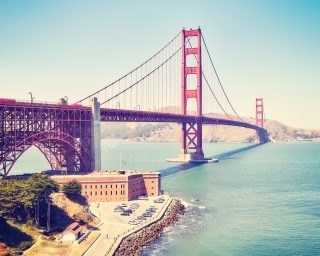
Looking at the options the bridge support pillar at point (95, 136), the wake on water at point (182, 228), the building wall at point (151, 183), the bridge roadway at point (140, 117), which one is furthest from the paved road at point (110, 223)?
the bridge roadway at point (140, 117)

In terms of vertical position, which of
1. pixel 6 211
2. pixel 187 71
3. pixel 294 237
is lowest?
pixel 294 237

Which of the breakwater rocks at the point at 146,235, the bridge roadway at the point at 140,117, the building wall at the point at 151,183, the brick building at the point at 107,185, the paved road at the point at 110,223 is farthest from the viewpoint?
the bridge roadway at the point at 140,117

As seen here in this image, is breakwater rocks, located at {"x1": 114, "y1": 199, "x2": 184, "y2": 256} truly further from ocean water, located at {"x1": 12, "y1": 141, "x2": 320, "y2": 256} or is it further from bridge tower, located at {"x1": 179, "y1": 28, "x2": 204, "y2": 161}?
bridge tower, located at {"x1": 179, "y1": 28, "x2": 204, "y2": 161}

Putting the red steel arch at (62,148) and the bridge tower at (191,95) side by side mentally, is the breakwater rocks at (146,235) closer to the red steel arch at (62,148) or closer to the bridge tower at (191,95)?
the red steel arch at (62,148)

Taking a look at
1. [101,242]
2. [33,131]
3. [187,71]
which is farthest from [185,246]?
[187,71]

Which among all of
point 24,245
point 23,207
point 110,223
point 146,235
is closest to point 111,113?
point 110,223

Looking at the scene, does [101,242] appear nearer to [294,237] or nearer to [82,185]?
[82,185]

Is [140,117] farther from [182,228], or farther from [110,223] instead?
[110,223]
